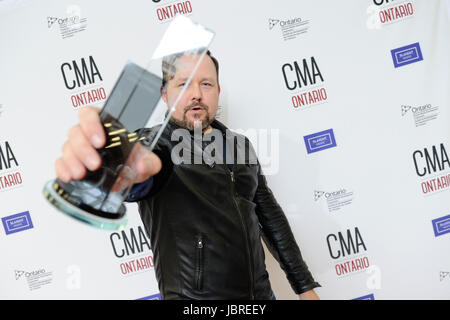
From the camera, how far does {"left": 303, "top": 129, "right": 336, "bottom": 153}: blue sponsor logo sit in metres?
1.85

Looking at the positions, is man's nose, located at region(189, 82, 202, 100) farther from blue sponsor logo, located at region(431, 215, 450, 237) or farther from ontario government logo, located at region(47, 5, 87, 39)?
blue sponsor logo, located at region(431, 215, 450, 237)

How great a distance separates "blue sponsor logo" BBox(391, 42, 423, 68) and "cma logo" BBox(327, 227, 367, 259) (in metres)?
0.82

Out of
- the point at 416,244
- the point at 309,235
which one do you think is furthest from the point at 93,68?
the point at 416,244

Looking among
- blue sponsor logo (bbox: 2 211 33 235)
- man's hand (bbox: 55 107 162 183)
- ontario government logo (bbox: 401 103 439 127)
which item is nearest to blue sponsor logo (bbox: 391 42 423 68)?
ontario government logo (bbox: 401 103 439 127)

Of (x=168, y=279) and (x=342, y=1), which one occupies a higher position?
(x=342, y=1)

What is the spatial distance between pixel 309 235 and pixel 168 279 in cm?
94

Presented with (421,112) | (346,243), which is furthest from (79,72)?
(421,112)

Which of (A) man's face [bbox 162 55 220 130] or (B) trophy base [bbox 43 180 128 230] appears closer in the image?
(B) trophy base [bbox 43 180 128 230]

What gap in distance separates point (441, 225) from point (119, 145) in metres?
1.76

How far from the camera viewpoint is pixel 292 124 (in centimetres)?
185

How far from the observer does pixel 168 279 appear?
44.5 inches

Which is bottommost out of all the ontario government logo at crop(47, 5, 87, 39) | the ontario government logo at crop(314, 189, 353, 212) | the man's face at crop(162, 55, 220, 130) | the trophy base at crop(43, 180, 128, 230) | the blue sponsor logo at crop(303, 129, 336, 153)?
the ontario government logo at crop(314, 189, 353, 212)

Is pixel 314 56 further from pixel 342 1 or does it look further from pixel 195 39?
pixel 195 39

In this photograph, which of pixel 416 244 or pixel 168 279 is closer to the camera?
pixel 168 279
